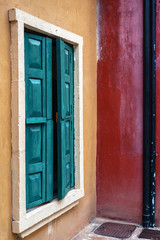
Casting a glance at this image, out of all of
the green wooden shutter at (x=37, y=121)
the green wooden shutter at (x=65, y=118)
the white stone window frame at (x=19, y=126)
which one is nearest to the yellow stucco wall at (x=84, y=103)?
the white stone window frame at (x=19, y=126)

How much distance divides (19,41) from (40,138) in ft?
3.65

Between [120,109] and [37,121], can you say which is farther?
[120,109]

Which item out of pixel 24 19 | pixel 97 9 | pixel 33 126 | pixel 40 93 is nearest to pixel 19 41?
pixel 24 19

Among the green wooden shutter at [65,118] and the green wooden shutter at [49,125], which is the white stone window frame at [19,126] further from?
the green wooden shutter at [65,118]

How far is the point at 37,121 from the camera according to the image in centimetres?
382

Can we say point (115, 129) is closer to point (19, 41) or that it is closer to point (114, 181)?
point (114, 181)

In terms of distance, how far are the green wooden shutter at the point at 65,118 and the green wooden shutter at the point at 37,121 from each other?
14 centimetres

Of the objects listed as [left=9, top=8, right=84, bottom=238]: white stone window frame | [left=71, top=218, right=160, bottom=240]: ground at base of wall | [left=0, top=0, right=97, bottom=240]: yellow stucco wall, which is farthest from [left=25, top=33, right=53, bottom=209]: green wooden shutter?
[left=71, top=218, right=160, bottom=240]: ground at base of wall

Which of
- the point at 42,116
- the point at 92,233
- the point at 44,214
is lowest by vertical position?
the point at 92,233

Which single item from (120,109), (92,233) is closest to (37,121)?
(120,109)

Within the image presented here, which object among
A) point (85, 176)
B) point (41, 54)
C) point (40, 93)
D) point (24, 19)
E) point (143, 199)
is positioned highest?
point (24, 19)

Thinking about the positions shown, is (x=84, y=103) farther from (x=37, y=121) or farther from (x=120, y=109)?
(x=37, y=121)

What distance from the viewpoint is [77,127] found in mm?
4820

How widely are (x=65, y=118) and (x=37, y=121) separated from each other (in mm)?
602
